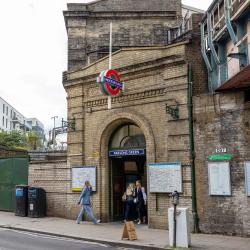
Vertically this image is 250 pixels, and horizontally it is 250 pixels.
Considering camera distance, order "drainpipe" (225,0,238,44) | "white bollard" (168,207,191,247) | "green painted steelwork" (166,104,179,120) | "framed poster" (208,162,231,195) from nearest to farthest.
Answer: "white bollard" (168,207,191,247), "framed poster" (208,162,231,195), "drainpipe" (225,0,238,44), "green painted steelwork" (166,104,179,120)

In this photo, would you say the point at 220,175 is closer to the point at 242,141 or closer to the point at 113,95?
the point at 242,141

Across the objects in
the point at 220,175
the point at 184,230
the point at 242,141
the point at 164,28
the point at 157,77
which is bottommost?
the point at 184,230

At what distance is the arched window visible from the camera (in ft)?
49.4

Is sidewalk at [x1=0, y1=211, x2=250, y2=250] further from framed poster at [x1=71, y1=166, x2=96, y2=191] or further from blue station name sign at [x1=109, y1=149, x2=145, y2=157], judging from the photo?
blue station name sign at [x1=109, y1=149, x2=145, y2=157]

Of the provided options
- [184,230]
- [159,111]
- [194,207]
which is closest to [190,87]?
[159,111]

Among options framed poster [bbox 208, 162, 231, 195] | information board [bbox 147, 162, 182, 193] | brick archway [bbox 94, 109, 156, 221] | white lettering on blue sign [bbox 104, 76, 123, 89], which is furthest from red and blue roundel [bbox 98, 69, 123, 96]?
framed poster [bbox 208, 162, 231, 195]

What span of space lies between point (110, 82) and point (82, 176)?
4.28m

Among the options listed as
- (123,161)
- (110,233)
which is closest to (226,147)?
(110,233)

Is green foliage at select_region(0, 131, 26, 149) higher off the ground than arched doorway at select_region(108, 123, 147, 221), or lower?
higher

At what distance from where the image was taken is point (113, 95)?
1494 centimetres

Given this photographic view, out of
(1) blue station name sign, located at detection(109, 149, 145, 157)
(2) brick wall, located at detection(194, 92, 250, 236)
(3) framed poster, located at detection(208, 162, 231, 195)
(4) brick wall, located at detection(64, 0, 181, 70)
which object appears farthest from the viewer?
(4) brick wall, located at detection(64, 0, 181, 70)

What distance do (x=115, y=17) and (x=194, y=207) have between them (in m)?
15.0

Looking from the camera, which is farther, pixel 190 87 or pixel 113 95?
pixel 113 95

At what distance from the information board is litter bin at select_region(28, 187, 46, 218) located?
18.7 feet
